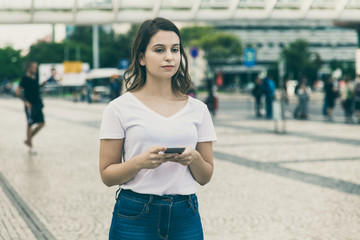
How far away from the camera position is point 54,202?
6840mm

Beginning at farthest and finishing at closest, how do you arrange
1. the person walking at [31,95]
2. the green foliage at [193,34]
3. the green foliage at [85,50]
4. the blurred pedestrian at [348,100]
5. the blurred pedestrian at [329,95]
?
the green foliage at [85,50], the green foliage at [193,34], the blurred pedestrian at [329,95], the blurred pedestrian at [348,100], the person walking at [31,95]

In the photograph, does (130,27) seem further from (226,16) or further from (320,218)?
(320,218)

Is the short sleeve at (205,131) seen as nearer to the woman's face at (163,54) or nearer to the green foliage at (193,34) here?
the woman's face at (163,54)

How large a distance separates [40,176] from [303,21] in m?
12.2

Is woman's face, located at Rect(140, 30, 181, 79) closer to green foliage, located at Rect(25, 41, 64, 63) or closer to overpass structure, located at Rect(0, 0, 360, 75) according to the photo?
overpass structure, located at Rect(0, 0, 360, 75)

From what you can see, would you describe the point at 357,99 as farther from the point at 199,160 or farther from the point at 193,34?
the point at 193,34

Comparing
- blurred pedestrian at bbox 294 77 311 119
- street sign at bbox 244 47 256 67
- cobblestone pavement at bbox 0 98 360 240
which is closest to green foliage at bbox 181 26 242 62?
street sign at bbox 244 47 256 67

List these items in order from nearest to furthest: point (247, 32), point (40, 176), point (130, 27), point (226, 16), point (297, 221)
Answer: point (297, 221) → point (40, 176) → point (226, 16) → point (130, 27) → point (247, 32)

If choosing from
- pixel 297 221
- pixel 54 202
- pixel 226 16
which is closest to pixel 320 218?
pixel 297 221

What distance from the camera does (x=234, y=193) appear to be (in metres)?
7.32

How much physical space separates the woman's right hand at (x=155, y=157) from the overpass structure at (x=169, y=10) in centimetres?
1477

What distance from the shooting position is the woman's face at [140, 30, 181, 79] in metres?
2.51

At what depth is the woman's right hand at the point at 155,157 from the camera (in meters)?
2.29

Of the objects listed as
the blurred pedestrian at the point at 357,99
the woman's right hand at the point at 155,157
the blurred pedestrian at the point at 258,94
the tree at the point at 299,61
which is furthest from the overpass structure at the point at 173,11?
the tree at the point at 299,61
